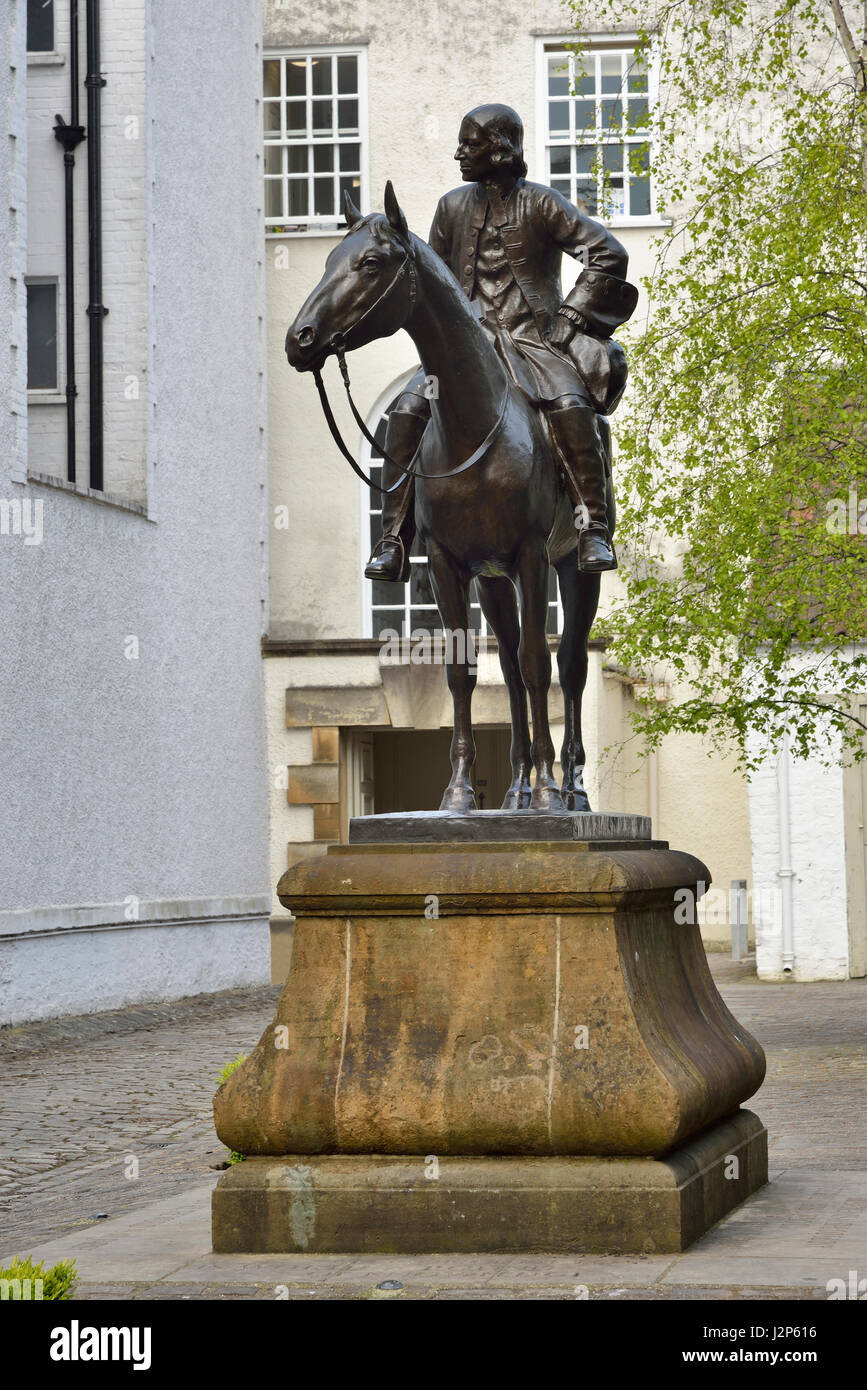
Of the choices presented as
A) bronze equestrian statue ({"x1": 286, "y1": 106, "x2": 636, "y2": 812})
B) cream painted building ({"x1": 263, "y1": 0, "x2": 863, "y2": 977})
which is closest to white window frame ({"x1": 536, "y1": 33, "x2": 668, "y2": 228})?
cream painted building ({"x1": 263, "y1": 0, "x2": 863, "y2": 977})

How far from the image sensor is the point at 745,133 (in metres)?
22.2

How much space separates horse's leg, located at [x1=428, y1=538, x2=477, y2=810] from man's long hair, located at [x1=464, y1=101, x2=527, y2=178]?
1519 mm

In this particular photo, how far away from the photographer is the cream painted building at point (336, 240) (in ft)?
72.2

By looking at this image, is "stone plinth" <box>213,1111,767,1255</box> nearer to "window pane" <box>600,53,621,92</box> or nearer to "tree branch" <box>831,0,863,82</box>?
"tree branch" <box>831,0,863,82</box>

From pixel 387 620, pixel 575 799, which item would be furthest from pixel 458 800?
pixel 387 620

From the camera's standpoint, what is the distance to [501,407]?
6652 millimetres

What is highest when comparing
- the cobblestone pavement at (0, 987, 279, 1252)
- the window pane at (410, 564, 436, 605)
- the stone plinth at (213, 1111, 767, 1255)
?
the window pane at (410, 564, 436, 605)

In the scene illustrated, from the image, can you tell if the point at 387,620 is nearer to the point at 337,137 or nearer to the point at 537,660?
the point at 337,137

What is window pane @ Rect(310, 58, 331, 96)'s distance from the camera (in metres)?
23.5

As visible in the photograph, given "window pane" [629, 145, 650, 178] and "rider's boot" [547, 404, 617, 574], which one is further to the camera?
"window pane" [629, 145, 650, 178]

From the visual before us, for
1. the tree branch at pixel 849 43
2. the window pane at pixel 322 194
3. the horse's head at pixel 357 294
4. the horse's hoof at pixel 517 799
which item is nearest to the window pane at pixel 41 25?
the window pane at pixel 322 194

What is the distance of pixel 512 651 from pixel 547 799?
793 mm
